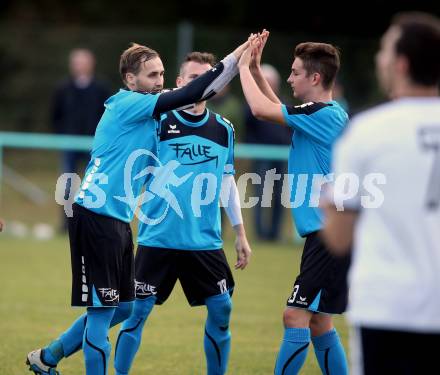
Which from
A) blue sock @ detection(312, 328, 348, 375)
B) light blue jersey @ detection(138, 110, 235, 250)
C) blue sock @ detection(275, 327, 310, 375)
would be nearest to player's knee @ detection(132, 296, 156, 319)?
light blue jersey @ detection(138, 110, 235, 250)

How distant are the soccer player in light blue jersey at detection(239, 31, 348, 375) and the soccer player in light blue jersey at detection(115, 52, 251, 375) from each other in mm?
634

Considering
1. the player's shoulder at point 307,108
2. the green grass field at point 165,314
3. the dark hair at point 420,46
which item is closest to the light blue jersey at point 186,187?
the player's shoulder at point 307,108

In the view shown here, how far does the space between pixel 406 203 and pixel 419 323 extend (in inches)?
15.7

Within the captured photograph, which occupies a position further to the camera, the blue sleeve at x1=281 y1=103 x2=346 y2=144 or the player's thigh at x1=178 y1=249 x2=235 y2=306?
the player's thigh at x1=178 y1=249 x2=235 y2=306

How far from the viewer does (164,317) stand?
895 centimetres

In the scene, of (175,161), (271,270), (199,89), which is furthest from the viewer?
(271,270)

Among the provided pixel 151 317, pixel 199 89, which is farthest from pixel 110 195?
pixel 151 317

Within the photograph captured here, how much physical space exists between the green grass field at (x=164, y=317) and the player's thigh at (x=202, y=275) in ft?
2.38

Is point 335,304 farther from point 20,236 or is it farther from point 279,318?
point 20,236

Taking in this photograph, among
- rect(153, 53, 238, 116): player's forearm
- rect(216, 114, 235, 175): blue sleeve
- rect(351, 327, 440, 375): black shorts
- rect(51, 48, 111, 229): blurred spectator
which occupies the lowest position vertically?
rect(351, 327, 440, 375): black shorts

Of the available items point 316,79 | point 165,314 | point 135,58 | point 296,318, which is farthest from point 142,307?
point 165,314

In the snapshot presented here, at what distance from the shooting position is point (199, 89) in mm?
5219

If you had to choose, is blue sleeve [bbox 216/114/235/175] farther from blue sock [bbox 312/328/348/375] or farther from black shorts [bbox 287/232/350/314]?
blue sock [bbox 312/328/348/375]

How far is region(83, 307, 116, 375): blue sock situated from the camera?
18.0 feet
